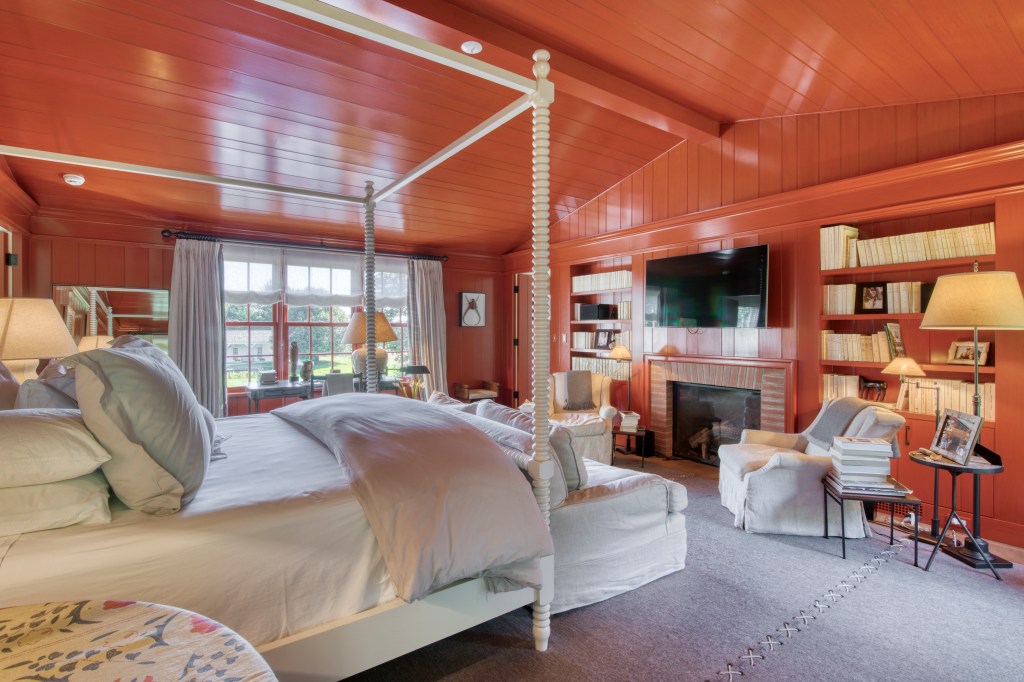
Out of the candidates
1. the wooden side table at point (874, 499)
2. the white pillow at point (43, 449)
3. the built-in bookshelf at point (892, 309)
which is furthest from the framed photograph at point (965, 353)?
the white pillow at point (43, 449)

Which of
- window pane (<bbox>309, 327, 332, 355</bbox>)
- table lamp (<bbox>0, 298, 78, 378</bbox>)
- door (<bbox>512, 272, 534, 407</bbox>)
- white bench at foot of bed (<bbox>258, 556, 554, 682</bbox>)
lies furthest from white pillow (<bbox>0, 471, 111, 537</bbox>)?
door (<bbox>512, 272, 534, 407</bbox>)

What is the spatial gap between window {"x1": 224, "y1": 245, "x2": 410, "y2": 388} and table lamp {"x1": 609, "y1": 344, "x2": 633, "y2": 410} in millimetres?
2683

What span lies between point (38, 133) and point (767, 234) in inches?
208

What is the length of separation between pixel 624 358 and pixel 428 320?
251cm

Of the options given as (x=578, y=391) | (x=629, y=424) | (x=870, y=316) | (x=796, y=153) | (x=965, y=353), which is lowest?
(x=629, y=424)

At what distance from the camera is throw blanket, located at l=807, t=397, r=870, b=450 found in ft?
10.8

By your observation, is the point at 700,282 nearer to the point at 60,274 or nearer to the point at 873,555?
the point at 873,555

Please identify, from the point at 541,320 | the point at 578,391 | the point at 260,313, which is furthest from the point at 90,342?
the point at 578,391

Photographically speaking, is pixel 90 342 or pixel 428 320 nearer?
pixel 90 342

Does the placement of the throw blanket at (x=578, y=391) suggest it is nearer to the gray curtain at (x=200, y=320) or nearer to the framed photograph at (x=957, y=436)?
the framed photograph at (x=957, y=436)

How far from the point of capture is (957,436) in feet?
9.06

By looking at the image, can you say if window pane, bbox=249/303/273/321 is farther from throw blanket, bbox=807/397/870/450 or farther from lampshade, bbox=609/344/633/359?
throw blanket, bbox=807/397/870/450

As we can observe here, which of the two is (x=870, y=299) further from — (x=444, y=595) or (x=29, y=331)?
(x=29, y=331)

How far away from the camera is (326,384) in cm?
482
